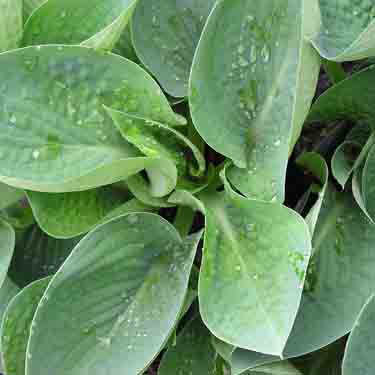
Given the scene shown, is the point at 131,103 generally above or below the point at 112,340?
above

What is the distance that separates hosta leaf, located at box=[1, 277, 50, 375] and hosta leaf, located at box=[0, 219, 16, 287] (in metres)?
0.04

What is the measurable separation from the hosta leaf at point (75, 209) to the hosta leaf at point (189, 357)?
0.22 metres

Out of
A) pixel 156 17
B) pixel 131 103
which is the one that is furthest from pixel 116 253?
pixel 156 17

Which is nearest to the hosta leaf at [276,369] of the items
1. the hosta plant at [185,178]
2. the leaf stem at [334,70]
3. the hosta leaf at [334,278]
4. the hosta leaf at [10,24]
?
the hosta plant at [185,178]

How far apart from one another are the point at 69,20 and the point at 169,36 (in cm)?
14

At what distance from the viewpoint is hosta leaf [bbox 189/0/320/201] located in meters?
0.69

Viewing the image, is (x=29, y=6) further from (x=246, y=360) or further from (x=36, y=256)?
(x=246, y=360)

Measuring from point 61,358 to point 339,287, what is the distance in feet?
1.15

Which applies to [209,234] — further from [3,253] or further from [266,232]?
[3,253]

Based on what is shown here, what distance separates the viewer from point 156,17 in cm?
83

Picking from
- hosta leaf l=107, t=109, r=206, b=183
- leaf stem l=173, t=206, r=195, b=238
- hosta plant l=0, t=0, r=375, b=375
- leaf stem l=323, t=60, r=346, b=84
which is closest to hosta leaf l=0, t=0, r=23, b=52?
hosta plant l=0, t=0, r=375, b=375

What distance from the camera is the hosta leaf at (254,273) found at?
2.13 ft

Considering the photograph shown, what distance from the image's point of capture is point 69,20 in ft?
2.70

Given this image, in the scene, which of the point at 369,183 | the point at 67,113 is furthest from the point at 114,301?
the point at 369,183
